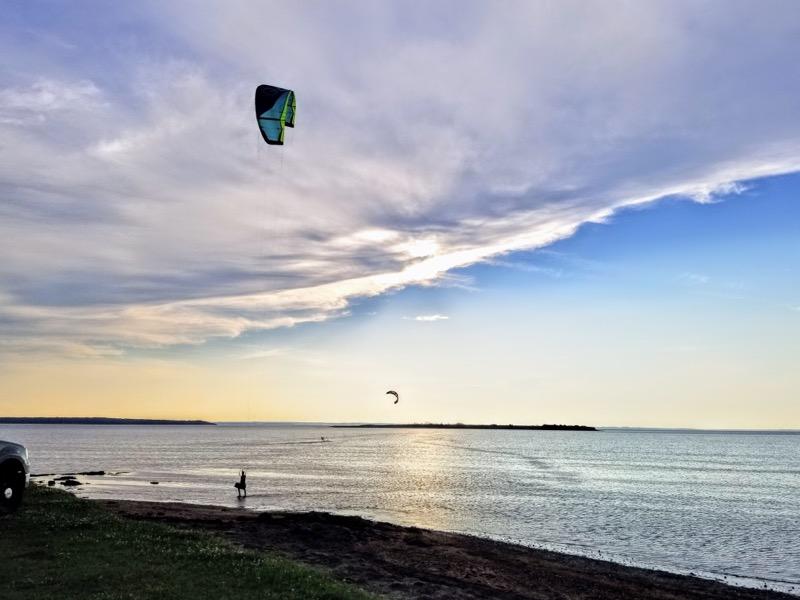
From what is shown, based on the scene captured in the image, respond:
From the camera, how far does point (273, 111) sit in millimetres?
27859

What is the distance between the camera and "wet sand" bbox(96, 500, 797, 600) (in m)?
21.7

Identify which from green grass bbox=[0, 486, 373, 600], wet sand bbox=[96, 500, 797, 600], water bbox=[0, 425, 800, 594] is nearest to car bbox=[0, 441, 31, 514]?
green grass bbox=[0, 486, 373, 600]

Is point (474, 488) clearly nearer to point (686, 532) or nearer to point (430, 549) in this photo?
point (686, 532)

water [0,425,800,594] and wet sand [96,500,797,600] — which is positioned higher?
wet sand [96,500,797,600]

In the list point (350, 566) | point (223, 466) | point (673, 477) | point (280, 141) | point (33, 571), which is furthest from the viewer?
point (223, 466)

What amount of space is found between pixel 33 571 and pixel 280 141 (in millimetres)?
19146

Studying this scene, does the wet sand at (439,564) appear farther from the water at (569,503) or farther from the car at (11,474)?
the car at (11,474)

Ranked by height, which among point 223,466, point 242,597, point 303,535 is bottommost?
point 223,466

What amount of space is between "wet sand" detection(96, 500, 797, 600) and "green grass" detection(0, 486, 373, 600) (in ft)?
12.5

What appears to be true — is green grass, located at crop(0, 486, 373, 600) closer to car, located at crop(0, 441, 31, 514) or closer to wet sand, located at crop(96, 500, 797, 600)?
car, located at crop(0, 441, 31, 514)

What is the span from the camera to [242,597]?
48.9 feet

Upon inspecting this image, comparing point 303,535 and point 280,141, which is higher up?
point 280,141

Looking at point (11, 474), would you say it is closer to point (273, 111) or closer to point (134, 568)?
point (134, 568)

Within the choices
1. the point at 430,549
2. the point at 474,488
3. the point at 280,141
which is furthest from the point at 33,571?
the point at 474,488
